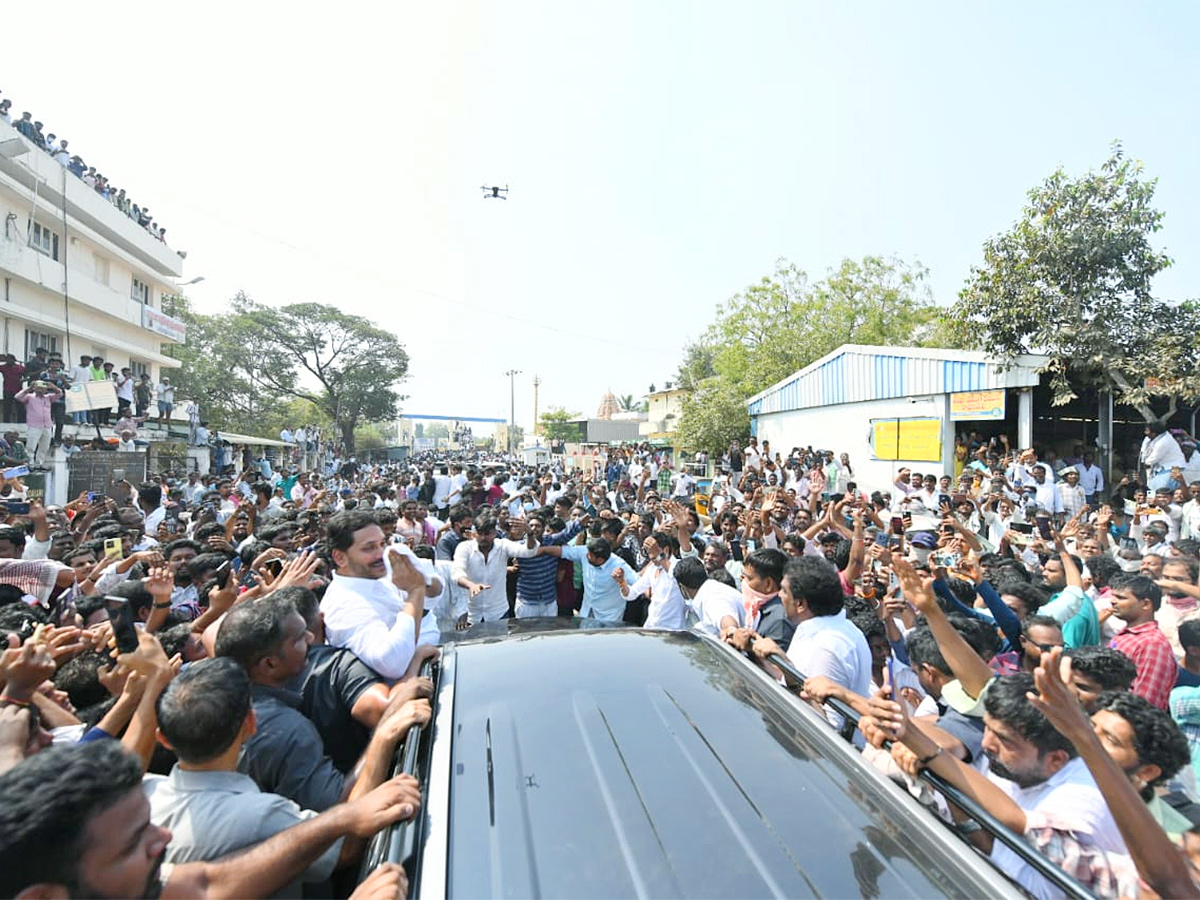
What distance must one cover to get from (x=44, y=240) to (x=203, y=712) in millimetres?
26623

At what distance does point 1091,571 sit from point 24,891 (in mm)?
6385

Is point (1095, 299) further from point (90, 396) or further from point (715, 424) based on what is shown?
point (90, 396)

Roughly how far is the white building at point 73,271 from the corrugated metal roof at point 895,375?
67.7 ft

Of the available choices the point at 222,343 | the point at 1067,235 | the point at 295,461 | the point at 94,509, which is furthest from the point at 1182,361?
the point at 222,343

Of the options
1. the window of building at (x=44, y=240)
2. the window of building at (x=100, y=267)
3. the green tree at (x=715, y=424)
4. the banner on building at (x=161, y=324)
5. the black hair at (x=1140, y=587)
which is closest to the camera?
the black hair at (x=1140, y=587)

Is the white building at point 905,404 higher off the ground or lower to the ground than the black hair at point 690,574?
higher

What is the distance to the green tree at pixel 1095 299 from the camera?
12.0 meters

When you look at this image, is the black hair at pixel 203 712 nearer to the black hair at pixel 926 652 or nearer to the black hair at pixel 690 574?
the black hair at pixel 926 652

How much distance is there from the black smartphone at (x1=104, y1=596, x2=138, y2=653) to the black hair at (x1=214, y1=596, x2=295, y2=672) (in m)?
0.83

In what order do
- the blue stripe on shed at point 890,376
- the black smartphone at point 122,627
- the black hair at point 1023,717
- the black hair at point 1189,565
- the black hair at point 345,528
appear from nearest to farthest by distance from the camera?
1. the black hair at point 1023,717
2. the black smartphone at point 122,627
3. the black hair at point 345,528
4. the black hair at point 1189,565
5. the blue stripe on shed at point 890,376

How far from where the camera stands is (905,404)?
15.9m

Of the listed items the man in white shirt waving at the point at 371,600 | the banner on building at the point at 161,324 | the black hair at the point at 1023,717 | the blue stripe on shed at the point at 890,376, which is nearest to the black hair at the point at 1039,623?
the black hair at the point at 1023,717

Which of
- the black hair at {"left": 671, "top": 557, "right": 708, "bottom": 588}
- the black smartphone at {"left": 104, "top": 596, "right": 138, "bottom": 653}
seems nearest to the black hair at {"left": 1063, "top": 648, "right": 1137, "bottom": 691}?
the black hair at {"left": 671, "top": 557, "right": 708, "bottom": 588}

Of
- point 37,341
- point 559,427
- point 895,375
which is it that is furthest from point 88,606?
point 559,427
